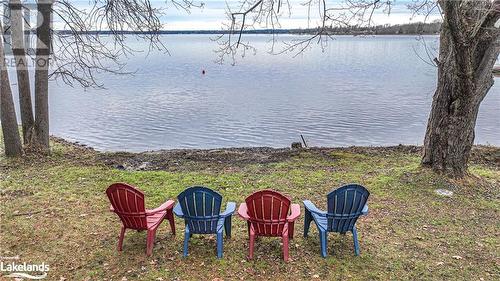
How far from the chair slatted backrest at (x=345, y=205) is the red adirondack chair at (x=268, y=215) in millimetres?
441

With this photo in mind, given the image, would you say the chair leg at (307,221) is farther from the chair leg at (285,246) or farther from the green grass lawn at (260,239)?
the chair leg at (285,246)

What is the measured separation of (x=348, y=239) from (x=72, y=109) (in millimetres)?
18801

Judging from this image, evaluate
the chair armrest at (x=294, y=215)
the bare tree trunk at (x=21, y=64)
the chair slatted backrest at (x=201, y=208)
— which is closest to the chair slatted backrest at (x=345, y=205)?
the chair armrest at (x=294, y=215)

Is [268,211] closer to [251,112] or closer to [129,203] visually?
[129,203]

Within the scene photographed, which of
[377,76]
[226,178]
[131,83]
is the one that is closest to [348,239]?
[226,178]

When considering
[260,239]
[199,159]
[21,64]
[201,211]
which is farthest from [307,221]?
[21,64]

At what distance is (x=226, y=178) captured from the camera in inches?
297

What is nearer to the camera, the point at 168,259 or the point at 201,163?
the point at 168,259

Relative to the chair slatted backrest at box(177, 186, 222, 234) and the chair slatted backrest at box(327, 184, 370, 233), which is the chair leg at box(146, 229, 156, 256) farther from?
the chair slatted backrest at box(327, 184, 370, 233)

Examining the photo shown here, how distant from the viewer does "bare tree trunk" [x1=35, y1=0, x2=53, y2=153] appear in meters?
8.73

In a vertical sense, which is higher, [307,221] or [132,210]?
[132,210]

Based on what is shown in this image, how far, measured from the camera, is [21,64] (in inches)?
347

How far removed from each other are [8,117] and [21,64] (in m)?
1.19

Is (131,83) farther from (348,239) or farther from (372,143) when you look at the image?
(348,239)
